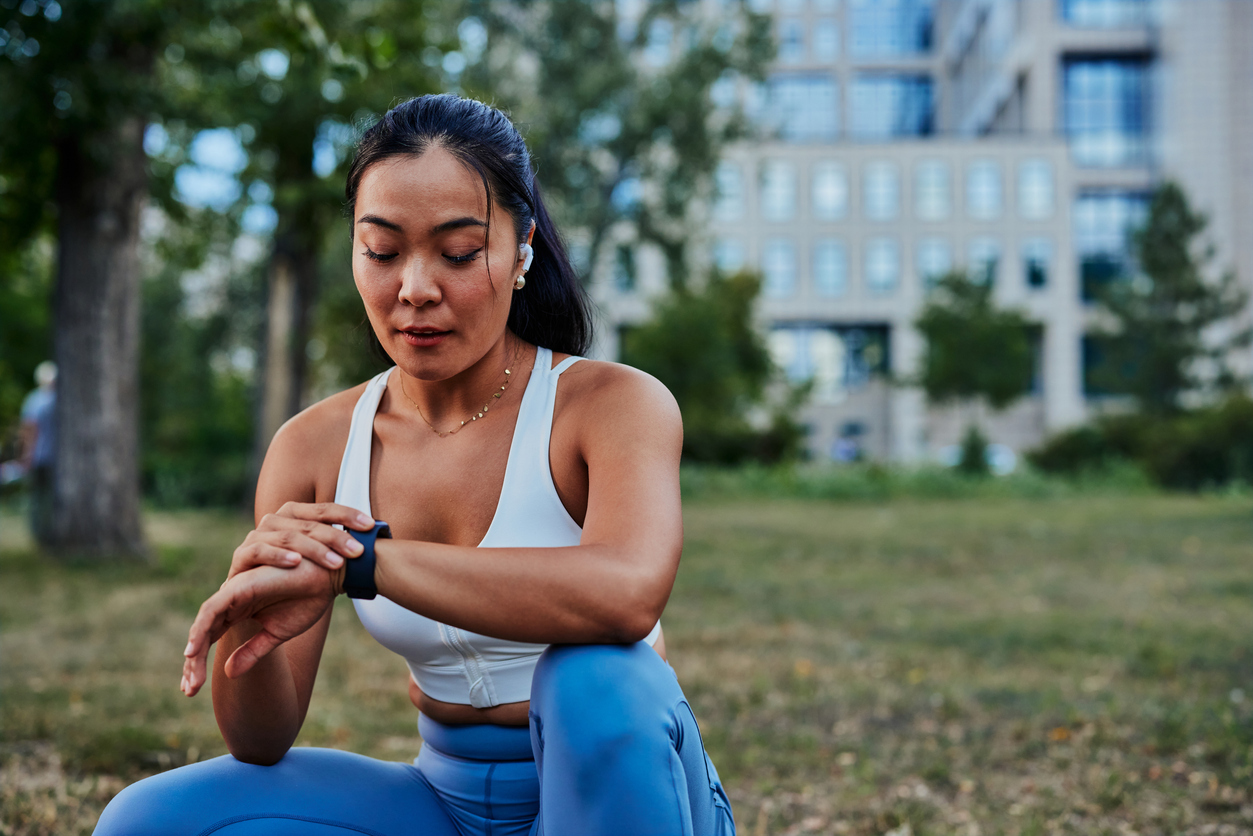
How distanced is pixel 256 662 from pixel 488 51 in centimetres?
2226

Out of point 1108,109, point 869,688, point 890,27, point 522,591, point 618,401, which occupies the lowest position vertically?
point 869,688

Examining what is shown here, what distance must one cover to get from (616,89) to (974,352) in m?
12.8

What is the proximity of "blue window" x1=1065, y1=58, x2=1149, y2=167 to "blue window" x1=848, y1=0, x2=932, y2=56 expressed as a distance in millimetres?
12411

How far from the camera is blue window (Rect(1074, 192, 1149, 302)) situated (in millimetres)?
49188

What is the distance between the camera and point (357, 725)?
4535 millimetres

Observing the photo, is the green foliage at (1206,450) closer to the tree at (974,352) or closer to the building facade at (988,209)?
the tree at (974,352)

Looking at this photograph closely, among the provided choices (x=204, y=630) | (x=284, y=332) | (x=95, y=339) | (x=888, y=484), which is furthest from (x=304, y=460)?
(x=888, y=484)

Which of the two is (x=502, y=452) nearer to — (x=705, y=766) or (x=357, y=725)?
Result: (x=705, y=766)

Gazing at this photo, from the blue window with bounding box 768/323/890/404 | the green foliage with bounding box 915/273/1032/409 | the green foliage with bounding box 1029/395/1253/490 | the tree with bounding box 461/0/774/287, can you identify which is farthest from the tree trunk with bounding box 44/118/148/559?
the blue window with bounding box 768/323/890/404

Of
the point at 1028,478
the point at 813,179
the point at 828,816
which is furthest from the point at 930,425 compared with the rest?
the point at 828,816

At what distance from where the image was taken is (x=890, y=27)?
58719mm

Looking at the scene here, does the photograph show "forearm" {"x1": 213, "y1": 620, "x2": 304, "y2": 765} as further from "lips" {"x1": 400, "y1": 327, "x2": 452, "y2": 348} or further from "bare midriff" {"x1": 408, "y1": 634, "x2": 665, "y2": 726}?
"lips" {"x1": 400, "y1": 327, "x2": 452, "y2": 348}

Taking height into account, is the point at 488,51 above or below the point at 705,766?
above

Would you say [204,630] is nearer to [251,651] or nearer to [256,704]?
[251,651]
